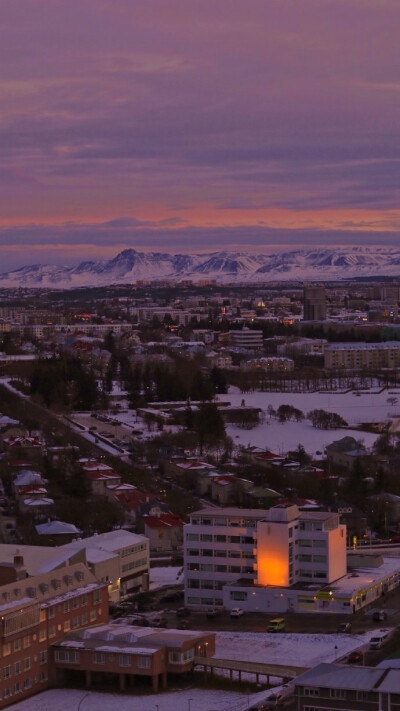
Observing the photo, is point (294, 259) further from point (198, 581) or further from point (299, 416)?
point (198, 581)

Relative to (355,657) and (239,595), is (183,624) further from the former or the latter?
(355,657)

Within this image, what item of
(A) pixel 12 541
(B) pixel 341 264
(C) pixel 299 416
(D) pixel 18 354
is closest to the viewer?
(A) pixel 12 541

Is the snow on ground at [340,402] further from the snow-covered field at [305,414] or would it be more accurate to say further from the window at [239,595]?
the window at [239,595]

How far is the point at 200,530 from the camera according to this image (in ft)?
33.6

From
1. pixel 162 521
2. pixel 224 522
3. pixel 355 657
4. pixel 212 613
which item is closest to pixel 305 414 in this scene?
pixel 162 521

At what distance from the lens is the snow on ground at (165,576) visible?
10523 mm

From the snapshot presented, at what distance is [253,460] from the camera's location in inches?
620

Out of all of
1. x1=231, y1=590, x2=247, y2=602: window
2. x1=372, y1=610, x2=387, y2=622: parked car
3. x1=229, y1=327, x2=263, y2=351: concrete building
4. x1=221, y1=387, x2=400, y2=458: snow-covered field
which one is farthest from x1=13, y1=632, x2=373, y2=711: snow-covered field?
x1=229, y1=327, x2=263, y2=351: concrete building

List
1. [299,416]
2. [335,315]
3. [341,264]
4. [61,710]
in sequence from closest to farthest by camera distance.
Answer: [61,710]
[299,416]
[335,315]
[341,264]

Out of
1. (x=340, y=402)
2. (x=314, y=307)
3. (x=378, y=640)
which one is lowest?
(x=378, y=640)

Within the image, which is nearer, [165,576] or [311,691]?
[311,691]

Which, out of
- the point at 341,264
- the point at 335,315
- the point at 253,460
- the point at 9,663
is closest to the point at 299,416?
the point at 253,460

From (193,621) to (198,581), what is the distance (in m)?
0.75

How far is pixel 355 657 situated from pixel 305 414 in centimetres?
1180
